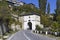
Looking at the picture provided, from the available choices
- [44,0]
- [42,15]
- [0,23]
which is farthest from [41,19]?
[0,23]

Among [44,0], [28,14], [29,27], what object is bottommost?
[29,27]

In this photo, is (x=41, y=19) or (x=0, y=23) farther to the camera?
(x=41, y=19)

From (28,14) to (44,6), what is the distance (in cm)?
976

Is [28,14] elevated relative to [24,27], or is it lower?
elevated

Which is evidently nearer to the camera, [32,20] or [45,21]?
[45,21]

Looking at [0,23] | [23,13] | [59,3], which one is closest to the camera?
[0,23]

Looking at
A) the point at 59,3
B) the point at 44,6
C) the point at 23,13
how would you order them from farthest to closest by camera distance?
the point at 23,13 < the point at 44,6 < the point at 59,3

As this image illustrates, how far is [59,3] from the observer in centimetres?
9375

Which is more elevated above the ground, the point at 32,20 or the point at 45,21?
the point at 32,20

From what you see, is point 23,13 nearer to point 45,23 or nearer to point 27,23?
point 27,23

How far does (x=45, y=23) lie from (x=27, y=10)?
56.3ft

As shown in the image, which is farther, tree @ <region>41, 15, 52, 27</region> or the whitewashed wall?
the whitewashed wall

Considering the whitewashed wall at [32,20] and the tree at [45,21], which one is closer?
the tree at [45,21]

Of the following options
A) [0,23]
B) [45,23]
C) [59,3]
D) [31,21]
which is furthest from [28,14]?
[0,23]
